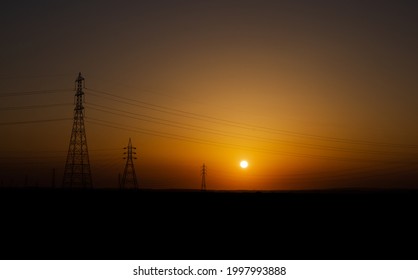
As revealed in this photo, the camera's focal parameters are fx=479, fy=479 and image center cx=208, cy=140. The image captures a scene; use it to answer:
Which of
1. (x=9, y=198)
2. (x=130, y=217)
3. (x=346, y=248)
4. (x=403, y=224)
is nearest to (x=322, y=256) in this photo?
(x=346, y=248)

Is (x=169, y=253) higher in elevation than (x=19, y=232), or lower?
lower

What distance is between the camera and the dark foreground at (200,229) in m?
15.4

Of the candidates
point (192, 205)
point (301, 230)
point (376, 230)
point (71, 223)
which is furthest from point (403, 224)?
point (71, 223)

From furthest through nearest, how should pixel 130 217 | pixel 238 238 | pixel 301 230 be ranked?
pixel 130 217 < pixel 301 230 < pixel 238 238

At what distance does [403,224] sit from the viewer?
67.4ft

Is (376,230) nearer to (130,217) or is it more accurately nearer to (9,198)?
(130,217)

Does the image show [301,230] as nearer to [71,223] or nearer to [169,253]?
[169,253]

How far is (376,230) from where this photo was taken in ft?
63.9

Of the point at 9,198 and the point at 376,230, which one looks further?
the point at 9,198

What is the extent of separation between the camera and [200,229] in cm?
1930

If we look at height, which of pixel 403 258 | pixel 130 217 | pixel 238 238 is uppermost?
pixel 130 217

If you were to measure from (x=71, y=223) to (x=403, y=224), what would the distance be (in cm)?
1404

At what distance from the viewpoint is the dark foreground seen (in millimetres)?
15398

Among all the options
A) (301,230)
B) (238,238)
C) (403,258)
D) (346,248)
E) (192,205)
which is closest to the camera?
(403,258)
